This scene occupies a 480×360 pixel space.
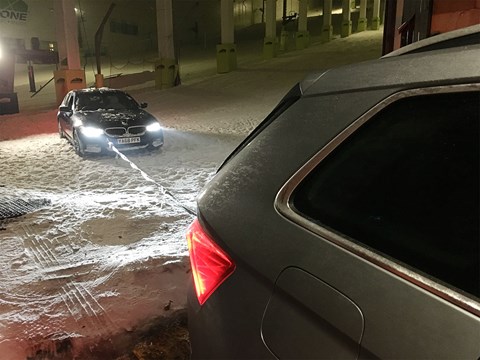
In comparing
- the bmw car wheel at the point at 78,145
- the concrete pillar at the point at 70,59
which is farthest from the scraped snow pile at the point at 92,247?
the concrete pillar at the point at 70,59

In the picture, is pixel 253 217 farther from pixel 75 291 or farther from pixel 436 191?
pixel 75 291

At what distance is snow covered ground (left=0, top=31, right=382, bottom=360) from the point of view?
3.65 m

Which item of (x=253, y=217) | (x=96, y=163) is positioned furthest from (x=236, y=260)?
(x=96, y=163)

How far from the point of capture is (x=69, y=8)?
17016 mm

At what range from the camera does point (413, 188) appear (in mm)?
1367

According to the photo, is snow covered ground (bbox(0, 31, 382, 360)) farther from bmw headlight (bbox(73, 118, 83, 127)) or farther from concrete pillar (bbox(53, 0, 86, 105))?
concrete pillar (bbox(53, 0, 86, 105))

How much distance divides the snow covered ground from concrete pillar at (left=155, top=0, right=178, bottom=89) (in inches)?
352

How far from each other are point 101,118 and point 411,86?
8860 millimetres

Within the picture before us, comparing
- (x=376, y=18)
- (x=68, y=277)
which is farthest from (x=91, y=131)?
(x=376, y=18)

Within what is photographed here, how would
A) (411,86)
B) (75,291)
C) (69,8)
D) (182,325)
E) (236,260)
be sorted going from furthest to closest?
(69,8)
(75,291)
(182,325)
(236,260)
(411,86)

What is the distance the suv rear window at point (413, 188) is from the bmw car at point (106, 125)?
818cm

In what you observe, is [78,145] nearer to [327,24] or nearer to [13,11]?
[327,24]

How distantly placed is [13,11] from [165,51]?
19.2 metres

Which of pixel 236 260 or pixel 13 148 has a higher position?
pixel 236 260
